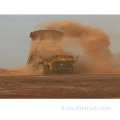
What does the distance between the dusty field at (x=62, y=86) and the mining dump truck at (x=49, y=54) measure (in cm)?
47

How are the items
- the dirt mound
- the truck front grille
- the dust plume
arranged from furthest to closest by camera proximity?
the truck front grille → the dirt mound → the dust plume

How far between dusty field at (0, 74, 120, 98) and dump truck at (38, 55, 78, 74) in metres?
0.34

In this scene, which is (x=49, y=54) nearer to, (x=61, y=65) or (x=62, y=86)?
(x=61, y=65)

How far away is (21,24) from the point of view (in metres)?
9.16

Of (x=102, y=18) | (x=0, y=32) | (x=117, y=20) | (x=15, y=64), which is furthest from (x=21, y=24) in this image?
(x=117, y=20)

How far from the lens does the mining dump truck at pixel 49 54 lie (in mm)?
9367

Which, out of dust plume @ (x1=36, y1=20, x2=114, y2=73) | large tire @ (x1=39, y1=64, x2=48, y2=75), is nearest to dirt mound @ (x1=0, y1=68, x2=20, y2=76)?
large tire @ (x1=39, y1=64, x2=48, y2=75)

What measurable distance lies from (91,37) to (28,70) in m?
3.30

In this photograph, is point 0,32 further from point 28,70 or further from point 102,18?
point 102,18

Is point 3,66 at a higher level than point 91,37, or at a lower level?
lower

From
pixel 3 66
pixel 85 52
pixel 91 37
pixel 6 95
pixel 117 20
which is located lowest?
pixel 6 95

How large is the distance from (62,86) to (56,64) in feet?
4.42

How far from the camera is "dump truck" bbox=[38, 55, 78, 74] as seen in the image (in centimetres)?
947

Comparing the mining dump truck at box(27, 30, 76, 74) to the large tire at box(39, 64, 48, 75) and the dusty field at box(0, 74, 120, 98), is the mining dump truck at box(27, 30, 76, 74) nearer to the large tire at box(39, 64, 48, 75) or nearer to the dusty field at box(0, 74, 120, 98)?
the large tire at box(39, 64, 48, 75)
